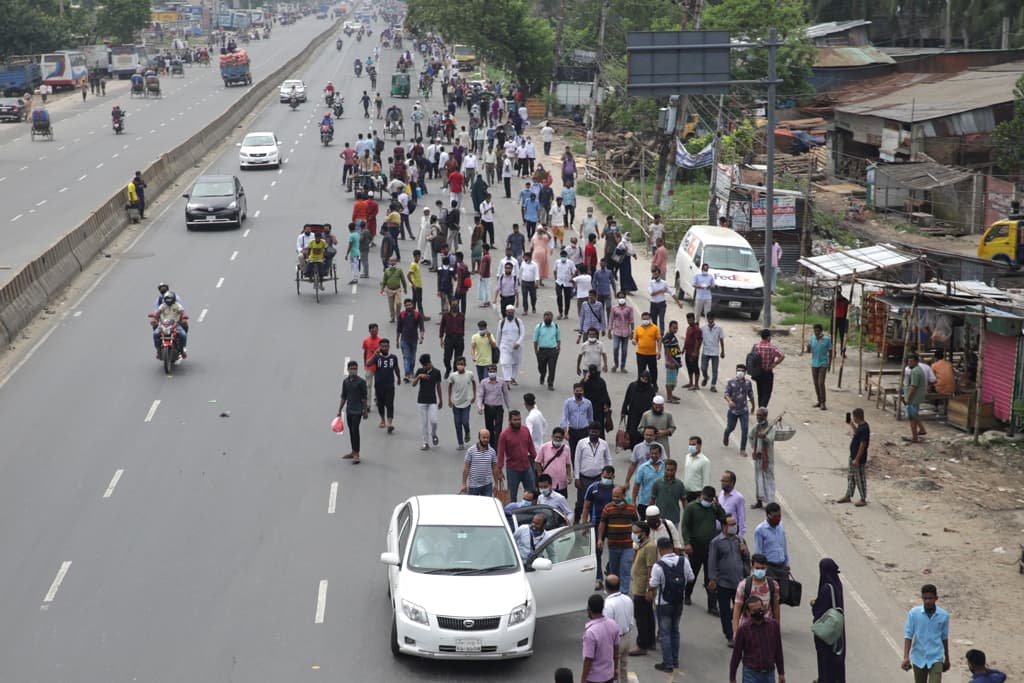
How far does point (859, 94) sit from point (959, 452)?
127ft

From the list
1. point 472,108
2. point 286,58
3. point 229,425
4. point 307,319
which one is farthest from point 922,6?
point 229,425

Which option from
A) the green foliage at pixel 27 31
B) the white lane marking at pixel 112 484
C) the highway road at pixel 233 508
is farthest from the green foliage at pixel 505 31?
the white lane marking at pixel 112 484

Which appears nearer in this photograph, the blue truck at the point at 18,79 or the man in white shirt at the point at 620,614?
the man in white shirt at the point at 620,614

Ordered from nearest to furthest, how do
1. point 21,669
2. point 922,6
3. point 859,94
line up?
point 21,669 → point 859,94 → point 922,6

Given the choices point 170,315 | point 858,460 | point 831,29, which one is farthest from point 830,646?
point 831,29

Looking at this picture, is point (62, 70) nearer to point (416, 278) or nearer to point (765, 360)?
point (416, 278)

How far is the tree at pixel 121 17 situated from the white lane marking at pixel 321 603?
115548 mm

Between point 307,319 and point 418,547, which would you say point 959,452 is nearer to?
point 418,547

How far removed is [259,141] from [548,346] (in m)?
31.4

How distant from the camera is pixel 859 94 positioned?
57.4 m

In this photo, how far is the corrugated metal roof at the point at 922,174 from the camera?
42.3 meters

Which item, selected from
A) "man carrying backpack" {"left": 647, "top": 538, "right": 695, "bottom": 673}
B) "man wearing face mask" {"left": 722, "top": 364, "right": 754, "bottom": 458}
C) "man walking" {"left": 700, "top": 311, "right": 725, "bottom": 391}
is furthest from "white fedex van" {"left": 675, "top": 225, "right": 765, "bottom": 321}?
"man carrying backpack" {"left": 647, "top": 538, "right": 695, "bottom": 673}

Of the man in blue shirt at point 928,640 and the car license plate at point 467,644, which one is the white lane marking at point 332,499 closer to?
the car license plate at point 467,644

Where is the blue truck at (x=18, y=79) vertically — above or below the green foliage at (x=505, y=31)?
below
